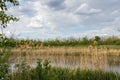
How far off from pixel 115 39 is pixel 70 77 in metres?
23.2

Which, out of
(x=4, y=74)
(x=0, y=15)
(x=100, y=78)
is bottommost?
(x=100, y=78)

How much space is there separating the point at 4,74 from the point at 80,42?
27.5 metres

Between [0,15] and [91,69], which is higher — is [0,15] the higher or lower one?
the higher one

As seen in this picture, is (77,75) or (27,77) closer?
(27,77)

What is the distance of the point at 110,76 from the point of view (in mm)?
10789

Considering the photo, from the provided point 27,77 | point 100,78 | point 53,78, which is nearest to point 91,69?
point 100,78

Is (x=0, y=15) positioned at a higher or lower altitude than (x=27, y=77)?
higher

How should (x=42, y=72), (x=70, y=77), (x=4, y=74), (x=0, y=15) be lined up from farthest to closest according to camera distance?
(x=70, y=77) < (x=42, y=72) < (x=0, y=15) < (x=4, y=74)

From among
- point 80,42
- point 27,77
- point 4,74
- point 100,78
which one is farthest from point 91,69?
point 80,42

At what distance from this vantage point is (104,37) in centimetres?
3362

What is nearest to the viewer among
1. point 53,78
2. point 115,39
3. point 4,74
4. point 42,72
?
point 4,74

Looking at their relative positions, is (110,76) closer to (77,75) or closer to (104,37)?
(77,75)

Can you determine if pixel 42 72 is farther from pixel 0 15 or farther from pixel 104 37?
pixel 104 37

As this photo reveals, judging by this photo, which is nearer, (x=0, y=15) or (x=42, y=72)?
(x=0, y=15)
